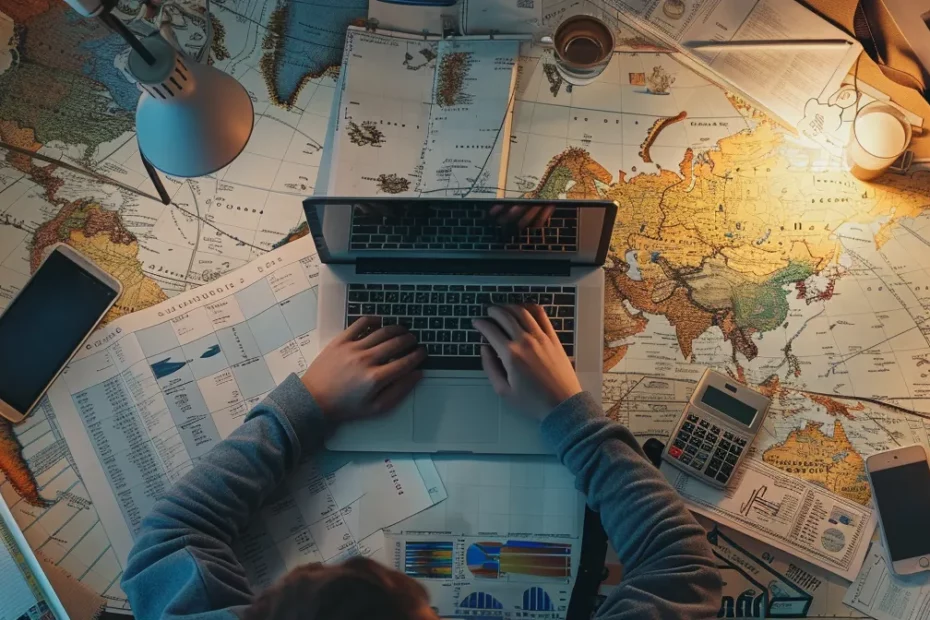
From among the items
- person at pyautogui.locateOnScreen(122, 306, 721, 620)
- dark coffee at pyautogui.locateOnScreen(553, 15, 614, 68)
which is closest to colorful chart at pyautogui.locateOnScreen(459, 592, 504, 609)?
person at pyautogui.locateOnScreen(122, 306, 721, 620)

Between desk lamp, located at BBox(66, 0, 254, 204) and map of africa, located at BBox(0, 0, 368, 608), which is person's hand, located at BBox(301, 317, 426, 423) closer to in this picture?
map of africa, located at BBox(0, 0, 368, 608)

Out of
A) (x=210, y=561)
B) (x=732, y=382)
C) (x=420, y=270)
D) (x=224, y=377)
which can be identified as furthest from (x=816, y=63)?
(x=210, y=561)

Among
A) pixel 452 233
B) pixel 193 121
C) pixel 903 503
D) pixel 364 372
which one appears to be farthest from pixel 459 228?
pixel 903 503

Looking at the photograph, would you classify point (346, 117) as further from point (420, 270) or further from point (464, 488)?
point (464, 488)

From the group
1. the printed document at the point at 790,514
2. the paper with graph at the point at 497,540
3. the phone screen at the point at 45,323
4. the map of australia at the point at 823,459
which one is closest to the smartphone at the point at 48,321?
the phone screen at the point at 45,323

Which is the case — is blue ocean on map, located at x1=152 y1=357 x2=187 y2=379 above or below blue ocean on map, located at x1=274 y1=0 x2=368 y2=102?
below

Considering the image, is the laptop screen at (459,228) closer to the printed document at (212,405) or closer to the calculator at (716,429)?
the printed document at (212,405)
